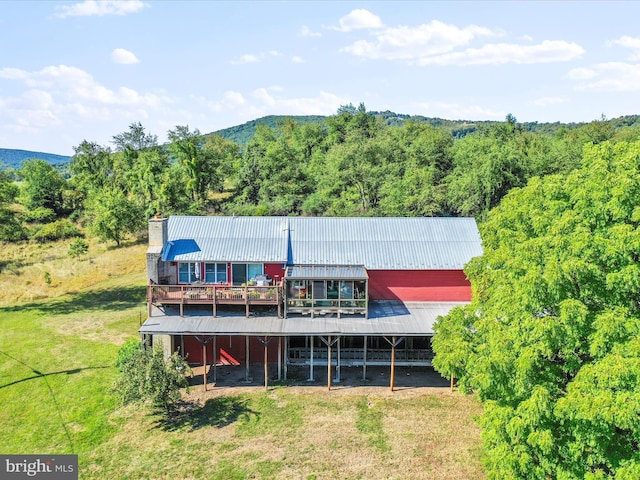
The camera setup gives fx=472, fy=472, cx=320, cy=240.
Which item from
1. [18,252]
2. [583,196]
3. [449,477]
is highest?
[583,196]

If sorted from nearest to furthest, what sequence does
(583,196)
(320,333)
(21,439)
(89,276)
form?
(583,196) → (21,439) → (320,333) → (89,276)

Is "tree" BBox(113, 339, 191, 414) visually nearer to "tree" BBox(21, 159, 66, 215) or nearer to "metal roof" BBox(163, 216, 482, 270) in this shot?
"metal roof" BBox(163, 216, 482, 270)

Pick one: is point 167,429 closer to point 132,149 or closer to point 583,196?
point 583,196

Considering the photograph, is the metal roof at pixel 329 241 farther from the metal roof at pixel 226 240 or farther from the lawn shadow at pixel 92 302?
the lawn shadow at pixel 92 302

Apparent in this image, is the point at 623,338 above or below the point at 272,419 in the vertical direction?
above

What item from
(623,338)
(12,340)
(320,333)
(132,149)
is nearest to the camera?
(623,338)

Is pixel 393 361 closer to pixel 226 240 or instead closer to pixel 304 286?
pixel 304 286

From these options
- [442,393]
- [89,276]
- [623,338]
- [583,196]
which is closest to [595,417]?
[623,338]

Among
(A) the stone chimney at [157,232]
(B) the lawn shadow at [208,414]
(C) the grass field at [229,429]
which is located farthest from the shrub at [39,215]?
(B) the lawn shadow at [208,414]
